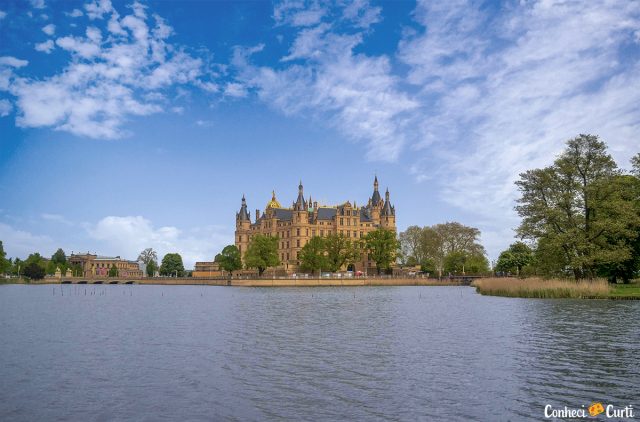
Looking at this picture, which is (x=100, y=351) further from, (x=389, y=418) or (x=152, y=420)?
(x=389, y=418)

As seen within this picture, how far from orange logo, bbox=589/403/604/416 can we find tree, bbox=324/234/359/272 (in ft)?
321

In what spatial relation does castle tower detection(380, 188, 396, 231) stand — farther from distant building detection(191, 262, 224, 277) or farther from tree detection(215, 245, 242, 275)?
distant building detection(191, 262, 224, 277)

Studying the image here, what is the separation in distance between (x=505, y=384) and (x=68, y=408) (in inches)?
468

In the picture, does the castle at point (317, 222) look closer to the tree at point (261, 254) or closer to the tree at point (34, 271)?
the tree at point (261, 254)

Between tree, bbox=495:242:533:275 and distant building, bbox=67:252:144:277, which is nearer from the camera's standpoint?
tree, bbox=495:242:533:275

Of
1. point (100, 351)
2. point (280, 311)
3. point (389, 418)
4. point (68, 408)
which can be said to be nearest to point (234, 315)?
point (280, 311)

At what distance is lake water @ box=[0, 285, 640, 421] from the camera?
531 inches

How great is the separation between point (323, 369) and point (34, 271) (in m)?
161

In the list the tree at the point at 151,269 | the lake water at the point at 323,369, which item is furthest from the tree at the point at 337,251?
the tree at the point at 151,269

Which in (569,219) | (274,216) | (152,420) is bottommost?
(152,420)

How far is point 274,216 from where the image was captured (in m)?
136

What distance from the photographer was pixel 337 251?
11169 cm

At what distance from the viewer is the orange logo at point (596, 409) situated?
12.5 meters

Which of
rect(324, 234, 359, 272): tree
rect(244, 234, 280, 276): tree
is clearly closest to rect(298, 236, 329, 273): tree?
rect(324, 234, 359, 272): tree
